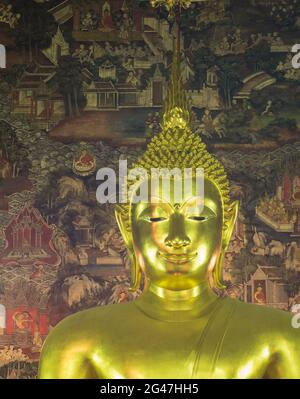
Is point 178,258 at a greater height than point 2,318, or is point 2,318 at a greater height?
point 178,258

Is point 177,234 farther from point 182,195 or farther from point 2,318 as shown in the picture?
point 2,318

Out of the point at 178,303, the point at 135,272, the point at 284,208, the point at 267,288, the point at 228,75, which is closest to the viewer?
the point at 178,303

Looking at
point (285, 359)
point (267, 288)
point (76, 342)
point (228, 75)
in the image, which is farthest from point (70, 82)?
point (285, 359)

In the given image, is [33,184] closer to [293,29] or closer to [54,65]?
[54,65]

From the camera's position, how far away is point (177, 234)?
4.16 m

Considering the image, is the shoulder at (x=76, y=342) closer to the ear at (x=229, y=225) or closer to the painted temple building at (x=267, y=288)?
the ear at (x=229, y=225)

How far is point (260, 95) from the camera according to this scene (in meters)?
8.68

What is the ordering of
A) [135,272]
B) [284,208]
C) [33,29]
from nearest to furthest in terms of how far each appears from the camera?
[135,272] < [284,208] < [33,29]

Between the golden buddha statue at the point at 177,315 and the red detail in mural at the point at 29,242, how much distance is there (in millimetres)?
4153

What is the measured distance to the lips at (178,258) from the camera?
13.7ft

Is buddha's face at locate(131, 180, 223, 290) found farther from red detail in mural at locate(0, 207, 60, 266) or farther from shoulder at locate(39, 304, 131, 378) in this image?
red detail in mural at locate(0, 207, 60, 266)

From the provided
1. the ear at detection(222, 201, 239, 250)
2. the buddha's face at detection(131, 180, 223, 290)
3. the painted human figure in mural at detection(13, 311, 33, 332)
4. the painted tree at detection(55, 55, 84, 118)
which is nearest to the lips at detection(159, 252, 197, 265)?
the buddha's face at detection(131, 180, 223, 290)

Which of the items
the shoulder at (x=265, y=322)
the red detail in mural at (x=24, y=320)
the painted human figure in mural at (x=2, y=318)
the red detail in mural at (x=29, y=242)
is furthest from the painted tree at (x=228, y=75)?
the shoulder at (x=265, y=322)

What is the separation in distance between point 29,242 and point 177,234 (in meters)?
4.52
